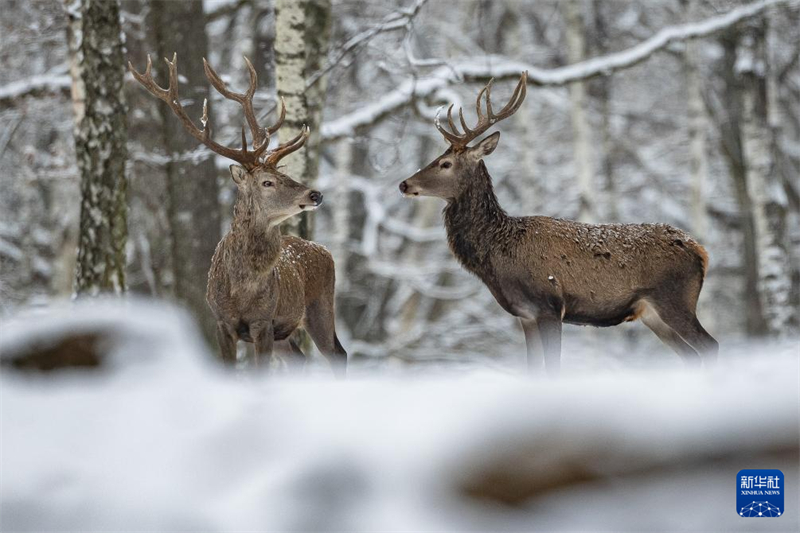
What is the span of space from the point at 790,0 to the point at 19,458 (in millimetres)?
10401

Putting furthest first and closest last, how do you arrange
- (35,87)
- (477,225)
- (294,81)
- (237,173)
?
(35,87)
(294,81)
(477,225)
(237,173)

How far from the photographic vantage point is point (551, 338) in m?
5.66

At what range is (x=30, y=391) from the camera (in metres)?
2.61

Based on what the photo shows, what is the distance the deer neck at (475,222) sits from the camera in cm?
608

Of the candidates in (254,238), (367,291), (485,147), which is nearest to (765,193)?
(485,147)

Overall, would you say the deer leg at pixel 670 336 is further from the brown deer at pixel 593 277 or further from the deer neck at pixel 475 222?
the deer neck at pixel 475 222

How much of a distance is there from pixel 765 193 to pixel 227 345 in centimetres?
874

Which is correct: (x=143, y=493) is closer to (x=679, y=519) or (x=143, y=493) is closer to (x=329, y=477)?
(x=329, y=477)

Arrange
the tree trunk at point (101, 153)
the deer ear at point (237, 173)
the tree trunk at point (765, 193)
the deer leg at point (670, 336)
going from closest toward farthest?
the deer ear at point (237, 173), the deer leg at point (670, 336), the tree trunk at point (101, 153), the tree trunk at point (765, 193)

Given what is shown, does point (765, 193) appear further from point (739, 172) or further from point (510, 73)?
point (739, 172)

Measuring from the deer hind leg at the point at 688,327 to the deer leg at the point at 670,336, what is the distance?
114 millimetres

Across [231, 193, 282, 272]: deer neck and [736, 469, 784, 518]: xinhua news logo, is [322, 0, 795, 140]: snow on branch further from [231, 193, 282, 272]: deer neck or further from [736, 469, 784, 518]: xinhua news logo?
[736, 469, 784, 518]: xinhua news logo

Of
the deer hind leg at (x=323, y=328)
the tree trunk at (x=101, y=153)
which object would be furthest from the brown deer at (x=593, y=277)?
the tree trunk at (x=101, y=153)

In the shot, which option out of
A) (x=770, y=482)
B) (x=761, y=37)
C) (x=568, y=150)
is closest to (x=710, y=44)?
(x=568, y=150)
